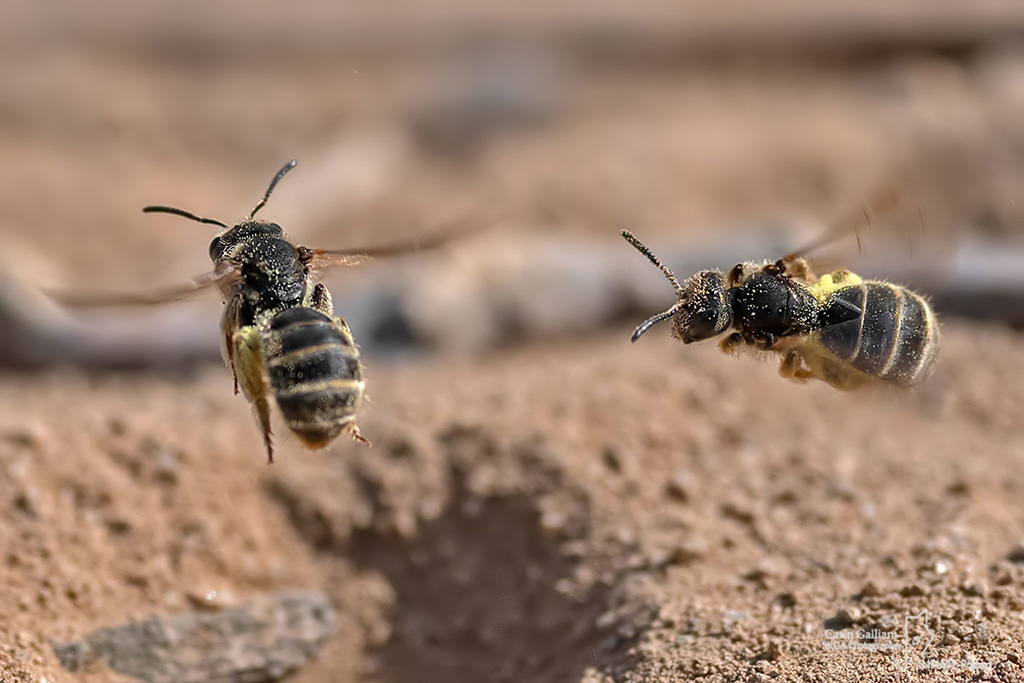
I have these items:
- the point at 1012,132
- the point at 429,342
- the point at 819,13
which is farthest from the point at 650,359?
the point at 819,13

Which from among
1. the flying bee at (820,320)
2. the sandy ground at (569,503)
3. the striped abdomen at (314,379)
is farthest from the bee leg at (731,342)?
the striped abdomen at (314,379)

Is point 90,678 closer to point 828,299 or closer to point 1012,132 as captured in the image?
point 828,299

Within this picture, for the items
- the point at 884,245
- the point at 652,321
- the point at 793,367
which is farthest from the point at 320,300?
the point at 884,245

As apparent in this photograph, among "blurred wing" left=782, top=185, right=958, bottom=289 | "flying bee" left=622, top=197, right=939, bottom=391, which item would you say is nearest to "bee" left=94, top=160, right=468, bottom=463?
"flying bee" left=622, top=197, right=939, bottom=391

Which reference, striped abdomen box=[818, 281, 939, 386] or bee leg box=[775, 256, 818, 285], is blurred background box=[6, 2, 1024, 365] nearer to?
bee leg box=[775, 256, 818, 285]

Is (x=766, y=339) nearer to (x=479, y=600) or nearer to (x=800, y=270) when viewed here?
(x=800, y=270)
